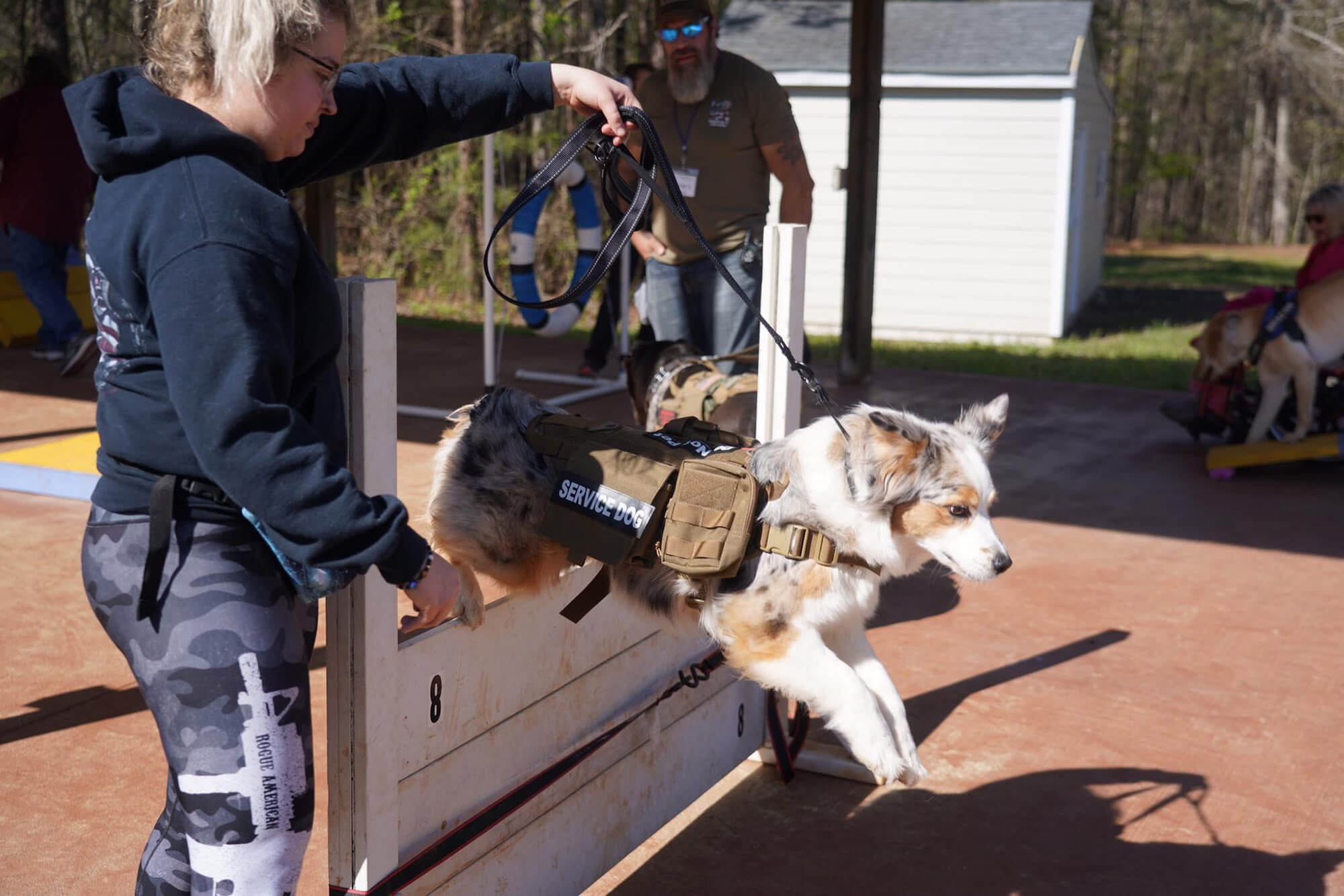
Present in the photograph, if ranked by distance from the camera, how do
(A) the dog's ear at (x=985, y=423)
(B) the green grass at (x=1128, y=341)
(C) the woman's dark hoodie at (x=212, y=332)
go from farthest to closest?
1. (B) the green grass at (x=1128, y=341)
2. (A) the dog's ear at (x=985, y=423)
3. (C) the woman's dark hoodie at (x=212, y=332)

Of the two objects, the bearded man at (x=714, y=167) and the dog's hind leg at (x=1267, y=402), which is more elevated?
the bearded man at (x=714, y=167)

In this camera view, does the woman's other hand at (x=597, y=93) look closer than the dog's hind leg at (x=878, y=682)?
Yes

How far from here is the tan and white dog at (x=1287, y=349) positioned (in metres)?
7.81

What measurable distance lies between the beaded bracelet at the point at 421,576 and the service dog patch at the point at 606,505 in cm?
82

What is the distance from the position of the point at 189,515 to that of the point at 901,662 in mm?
3632

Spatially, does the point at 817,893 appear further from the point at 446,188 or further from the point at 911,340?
the point at 446,188

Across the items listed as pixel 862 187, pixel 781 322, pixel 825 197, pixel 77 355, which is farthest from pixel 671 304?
pixel 825 197

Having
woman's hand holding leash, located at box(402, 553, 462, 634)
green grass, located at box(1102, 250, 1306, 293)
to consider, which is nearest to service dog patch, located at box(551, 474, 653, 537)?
woman's hand holding leash, located at box(402, 553, 462, 634)

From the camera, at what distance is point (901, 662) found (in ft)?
16.2

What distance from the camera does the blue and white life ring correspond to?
8078 millimetres

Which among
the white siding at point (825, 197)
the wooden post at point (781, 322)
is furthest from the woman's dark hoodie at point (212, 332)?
the white siding at point (825, 197)

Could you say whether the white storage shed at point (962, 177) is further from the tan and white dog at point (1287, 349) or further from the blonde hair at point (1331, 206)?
the tan and white dog at point (1287, 349)

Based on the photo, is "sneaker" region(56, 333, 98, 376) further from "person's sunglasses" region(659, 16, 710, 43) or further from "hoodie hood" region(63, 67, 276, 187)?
"hoodie hood" region(63, 67, 276, 187)

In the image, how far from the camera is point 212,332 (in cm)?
162
